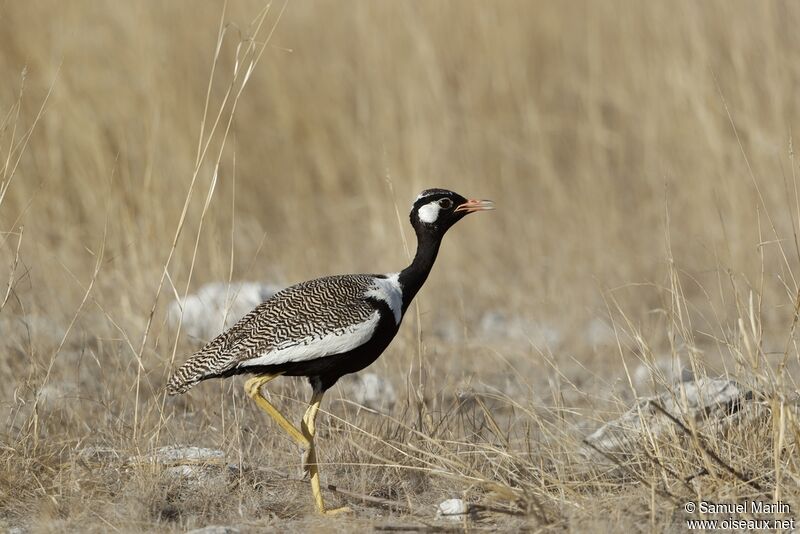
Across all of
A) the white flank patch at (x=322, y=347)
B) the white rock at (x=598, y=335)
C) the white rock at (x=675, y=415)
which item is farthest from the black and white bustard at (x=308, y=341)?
the white rock at (x=598, y=335)

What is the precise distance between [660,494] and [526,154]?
4.30 metres

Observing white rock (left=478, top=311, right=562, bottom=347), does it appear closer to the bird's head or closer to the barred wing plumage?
the bird's head

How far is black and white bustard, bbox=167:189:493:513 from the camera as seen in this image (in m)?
3.41

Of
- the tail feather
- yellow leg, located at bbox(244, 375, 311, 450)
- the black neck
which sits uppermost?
the black neck

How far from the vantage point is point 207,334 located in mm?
5168

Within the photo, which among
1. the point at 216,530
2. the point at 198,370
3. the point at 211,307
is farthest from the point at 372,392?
the point at 216,530

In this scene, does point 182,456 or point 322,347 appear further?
point 182,456

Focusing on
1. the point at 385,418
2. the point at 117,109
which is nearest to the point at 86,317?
the point at 117,109

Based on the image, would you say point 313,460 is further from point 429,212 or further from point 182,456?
point 429,212

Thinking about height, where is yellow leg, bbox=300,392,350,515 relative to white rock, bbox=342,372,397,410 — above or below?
below

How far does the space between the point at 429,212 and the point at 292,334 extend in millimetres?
767

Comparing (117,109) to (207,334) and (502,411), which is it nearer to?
(207,334)

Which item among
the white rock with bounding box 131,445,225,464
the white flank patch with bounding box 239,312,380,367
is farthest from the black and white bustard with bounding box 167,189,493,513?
the white rock with bounding box 131,445,225,464

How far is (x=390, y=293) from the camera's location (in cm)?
369
